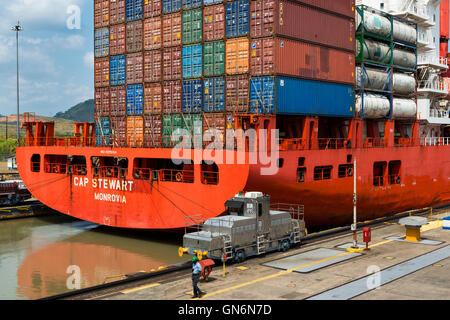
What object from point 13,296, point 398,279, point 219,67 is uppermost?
point 219,67

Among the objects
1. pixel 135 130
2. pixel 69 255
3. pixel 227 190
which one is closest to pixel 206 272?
pixel 227 190

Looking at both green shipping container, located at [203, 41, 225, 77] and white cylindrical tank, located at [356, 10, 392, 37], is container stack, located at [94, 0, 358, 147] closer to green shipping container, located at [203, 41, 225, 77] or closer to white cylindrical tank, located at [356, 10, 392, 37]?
green shipping container, located at [203, 41, 225, 77]

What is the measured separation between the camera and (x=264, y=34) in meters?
28.8

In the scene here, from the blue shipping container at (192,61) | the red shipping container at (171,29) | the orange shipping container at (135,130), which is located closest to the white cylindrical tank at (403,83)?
the blue shipping container at (192,61)

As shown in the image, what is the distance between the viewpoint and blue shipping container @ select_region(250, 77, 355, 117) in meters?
28.7

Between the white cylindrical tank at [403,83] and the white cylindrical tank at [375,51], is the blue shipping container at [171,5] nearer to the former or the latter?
the white cylindrical tank at [375,51]

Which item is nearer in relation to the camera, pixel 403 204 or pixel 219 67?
pixel 219 67

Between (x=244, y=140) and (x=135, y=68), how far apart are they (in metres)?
13.0

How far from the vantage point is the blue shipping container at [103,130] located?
37531 mm

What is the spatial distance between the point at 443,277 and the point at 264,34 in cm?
1716

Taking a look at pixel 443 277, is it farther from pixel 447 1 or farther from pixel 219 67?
pixel 447 1

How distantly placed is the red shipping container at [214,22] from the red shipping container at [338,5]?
5.18m

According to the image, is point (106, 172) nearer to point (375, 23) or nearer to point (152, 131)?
point (152, 131)
